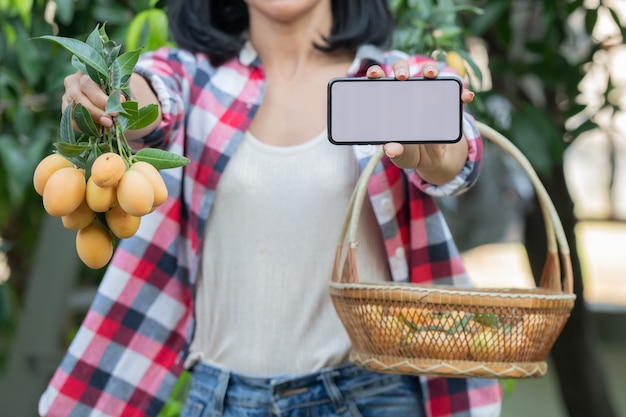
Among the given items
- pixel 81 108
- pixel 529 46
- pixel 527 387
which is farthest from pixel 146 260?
pixel 527 387

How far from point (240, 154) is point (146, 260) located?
9.3 inches

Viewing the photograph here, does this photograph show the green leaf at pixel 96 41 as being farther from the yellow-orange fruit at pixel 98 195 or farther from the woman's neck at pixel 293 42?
the woman's neck at pixel 293 42

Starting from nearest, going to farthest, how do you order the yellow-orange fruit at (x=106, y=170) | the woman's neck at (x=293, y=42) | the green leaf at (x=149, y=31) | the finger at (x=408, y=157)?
the yellow-orange fruit at (x=106, y=170) < the finger at (x=408, y=157) < the woman's neck at (x=293, y=42) < the green leaf at (x=149, y=31)

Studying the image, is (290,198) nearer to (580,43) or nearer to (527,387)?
(580,43)

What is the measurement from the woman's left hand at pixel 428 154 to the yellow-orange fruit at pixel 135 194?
29 cm

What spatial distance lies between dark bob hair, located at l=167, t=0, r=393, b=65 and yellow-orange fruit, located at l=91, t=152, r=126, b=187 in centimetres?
64

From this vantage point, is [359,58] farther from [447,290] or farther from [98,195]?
[98,195]

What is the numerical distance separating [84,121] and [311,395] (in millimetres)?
574

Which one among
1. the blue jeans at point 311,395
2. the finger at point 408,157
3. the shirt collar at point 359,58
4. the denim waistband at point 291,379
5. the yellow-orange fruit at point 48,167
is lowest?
the blue jeans at point 311,395

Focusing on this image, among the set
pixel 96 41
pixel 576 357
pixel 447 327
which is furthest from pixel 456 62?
pixel 576 357

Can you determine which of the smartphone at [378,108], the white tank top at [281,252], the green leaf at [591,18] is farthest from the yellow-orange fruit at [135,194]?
the green leaf at [591,18]

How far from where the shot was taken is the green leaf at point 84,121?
124cm

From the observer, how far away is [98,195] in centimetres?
119

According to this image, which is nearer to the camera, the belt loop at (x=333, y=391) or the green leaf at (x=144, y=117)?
the green leaf at (x=144, y=117)
